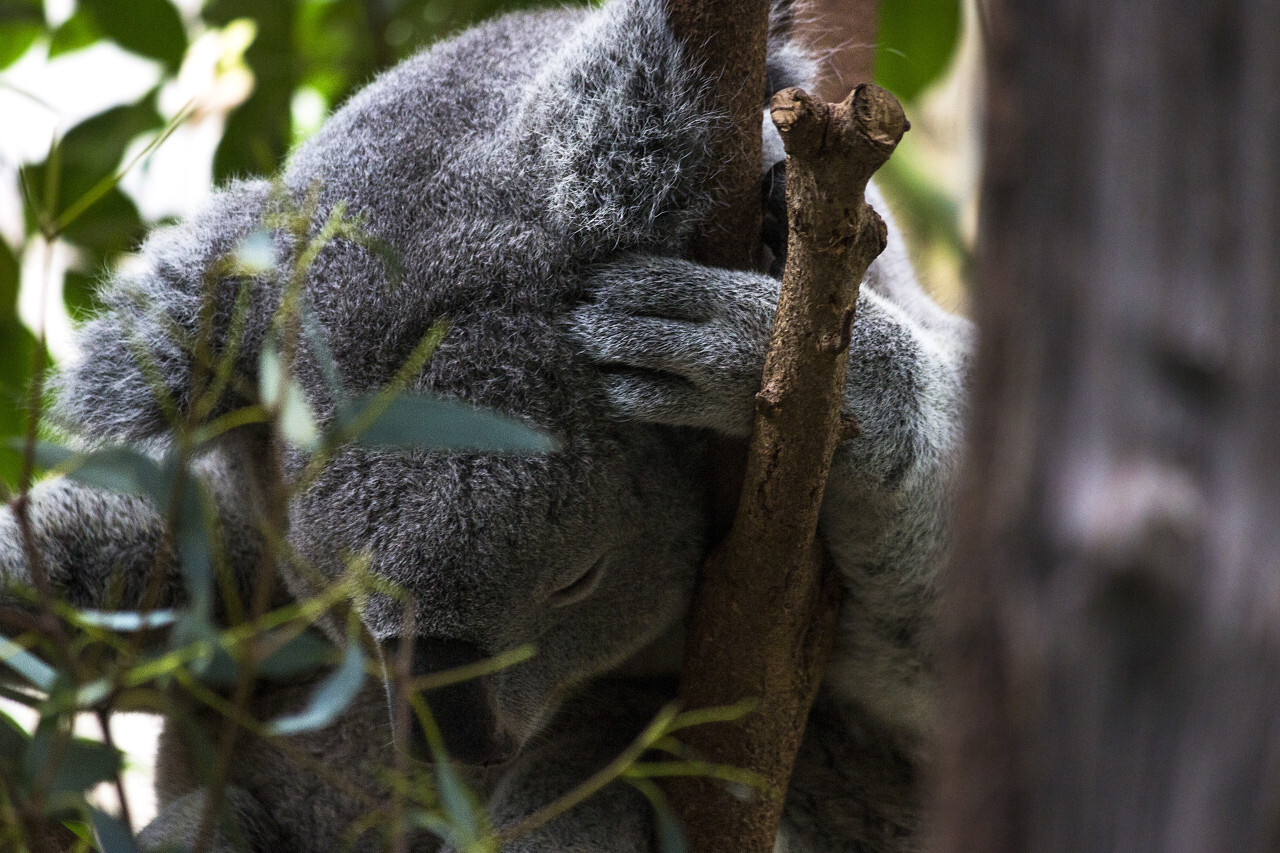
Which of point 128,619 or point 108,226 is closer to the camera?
point 128,619

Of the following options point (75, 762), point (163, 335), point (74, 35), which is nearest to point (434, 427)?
point (75, 762)

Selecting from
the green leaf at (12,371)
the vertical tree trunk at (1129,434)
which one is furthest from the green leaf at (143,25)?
the vertical tree trunk at (1129,434)

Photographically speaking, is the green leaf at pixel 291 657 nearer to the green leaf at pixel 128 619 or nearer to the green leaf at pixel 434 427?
the green leaf at pixel 128 619

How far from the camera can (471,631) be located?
4.32 ft

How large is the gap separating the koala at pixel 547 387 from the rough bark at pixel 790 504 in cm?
11

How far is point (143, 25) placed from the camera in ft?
7.02

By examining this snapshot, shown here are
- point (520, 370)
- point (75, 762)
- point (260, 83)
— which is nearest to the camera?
point (75, 762)

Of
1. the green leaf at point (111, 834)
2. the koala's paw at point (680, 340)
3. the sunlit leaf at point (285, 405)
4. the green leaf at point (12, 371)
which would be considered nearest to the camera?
the sunlit leaf at point (285, 405)

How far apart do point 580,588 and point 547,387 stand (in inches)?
9.8

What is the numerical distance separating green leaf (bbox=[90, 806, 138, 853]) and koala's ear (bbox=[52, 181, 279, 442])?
Answer: 0.67 metres

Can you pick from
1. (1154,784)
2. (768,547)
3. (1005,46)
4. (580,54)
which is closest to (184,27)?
(580,54)

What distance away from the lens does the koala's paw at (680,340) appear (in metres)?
1.30

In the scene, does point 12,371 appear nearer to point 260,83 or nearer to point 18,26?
point 260,83

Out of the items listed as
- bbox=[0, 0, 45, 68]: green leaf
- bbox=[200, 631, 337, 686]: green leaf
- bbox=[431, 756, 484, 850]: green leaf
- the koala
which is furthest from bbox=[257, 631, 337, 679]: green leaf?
bbox=[0, 0, 45, 68]: green leaf
